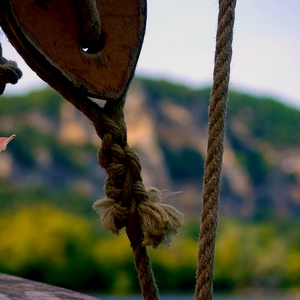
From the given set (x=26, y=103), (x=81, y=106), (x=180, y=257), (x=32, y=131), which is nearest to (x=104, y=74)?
(x=81, y=106)

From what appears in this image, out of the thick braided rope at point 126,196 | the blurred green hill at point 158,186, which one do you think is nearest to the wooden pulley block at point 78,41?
the thick braided rope at point 126,196

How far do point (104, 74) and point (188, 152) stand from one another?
35.4 metres

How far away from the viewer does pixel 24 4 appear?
2.21 feet

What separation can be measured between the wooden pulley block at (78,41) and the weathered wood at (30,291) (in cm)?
23

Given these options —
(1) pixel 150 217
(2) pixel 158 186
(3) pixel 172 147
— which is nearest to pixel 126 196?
(1) pixel 150 217

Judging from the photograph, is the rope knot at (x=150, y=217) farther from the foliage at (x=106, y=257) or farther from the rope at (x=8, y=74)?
the foliage at (x=106, y=257)

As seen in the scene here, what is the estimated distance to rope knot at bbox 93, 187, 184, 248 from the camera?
677mm

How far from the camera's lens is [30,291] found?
0.80m

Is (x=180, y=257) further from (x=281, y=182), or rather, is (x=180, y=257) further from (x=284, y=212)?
(x=281, y=182)

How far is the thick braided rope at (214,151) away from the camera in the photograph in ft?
2.13

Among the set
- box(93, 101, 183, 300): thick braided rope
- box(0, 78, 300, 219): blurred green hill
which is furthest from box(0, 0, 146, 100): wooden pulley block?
box(0, 78, 300, 219): blurred green hill

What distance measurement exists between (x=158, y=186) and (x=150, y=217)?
91.2 ft

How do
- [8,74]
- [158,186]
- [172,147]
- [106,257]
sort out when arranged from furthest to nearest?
[172,147] < [158,186] < [106,257] < [8,74]

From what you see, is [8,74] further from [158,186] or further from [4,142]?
[158,186]
